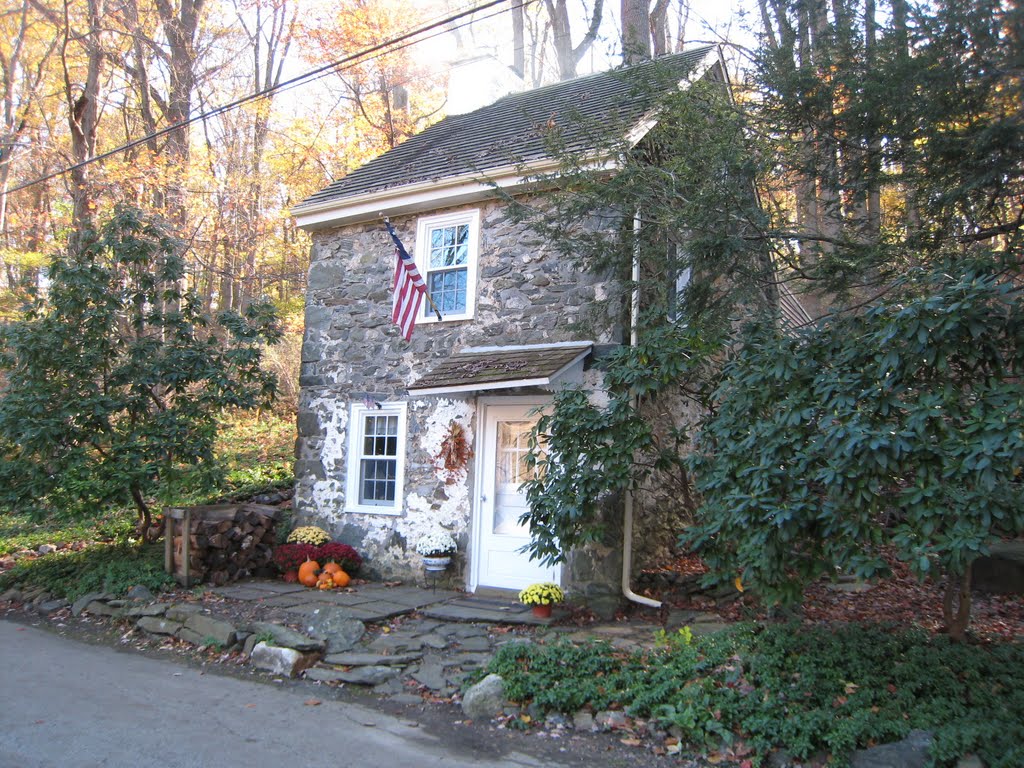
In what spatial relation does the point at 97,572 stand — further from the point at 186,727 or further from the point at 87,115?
the point at 87,115

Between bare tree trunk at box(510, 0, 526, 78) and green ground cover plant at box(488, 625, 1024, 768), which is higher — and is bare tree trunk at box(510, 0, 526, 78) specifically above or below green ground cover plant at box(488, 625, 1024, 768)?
above

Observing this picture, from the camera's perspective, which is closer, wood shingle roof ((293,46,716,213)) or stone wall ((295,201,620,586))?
wood shingle roof ((293,46,716,213))

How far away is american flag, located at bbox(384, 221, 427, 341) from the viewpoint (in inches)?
364

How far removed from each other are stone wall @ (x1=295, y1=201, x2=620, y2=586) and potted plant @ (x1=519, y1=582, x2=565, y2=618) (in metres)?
0.56

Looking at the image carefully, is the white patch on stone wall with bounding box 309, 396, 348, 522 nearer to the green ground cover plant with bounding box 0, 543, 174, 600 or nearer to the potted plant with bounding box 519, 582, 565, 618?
the green ground cover plant with bounding box 0, 543, 174, 600

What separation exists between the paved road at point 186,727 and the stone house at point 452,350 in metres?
3.19

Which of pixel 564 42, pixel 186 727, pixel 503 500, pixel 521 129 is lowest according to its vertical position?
pixel 186 727

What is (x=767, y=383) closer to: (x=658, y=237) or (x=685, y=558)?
(x=658, y=237)

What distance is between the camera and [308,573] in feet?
30.8

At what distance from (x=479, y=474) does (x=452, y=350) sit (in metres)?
1.62

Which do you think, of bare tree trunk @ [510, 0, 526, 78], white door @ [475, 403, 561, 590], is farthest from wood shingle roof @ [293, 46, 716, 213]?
bare tree trunk @ [510, 0, 526, 78]

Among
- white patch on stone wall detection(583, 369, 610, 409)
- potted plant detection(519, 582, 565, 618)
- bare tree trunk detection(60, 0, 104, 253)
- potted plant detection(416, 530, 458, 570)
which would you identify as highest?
bare tree trunk detection(60, 0, 104, 253)

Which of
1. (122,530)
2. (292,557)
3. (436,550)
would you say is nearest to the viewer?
(436,550)

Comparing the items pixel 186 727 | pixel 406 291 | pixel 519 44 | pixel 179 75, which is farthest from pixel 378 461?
pixel 519 44
